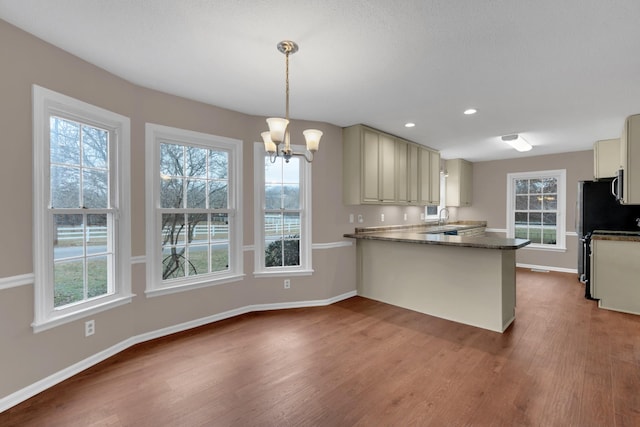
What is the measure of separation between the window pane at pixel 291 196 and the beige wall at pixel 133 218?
0.25 metres

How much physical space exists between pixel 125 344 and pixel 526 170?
7.42m

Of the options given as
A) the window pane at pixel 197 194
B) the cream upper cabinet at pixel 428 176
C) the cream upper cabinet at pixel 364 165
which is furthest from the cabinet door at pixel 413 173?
the window pane at pixel 197 194

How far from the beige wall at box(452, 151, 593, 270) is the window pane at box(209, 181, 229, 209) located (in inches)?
228

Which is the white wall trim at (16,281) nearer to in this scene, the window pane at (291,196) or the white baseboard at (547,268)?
the window pane at (291,196)

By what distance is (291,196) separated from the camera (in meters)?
3.95

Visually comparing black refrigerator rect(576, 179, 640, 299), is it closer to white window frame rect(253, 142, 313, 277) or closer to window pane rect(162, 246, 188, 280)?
white window frame rect(253, 142, 313, 277)

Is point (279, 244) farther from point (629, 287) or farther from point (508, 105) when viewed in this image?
point (629, 287)

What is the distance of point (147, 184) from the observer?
294 centimetres

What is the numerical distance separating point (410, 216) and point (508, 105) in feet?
8.76

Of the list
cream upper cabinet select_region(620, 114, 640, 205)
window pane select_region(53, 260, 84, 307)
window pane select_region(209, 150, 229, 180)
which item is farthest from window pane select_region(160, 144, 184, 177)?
cream upper cabinet select_region(620, 114, 640, 205)

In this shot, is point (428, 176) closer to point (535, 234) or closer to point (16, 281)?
point (535, 234)

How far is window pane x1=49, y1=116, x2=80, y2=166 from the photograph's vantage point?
2.26 m

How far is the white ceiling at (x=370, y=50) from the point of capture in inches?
69.2

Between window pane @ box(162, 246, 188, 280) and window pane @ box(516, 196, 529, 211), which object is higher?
window pane @ box(516, 196, 529, 211)
